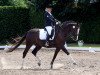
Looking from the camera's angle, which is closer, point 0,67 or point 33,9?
point 0,67

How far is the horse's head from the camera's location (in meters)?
17.0

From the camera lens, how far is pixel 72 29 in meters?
17.1

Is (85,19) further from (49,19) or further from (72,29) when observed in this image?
(49,19)

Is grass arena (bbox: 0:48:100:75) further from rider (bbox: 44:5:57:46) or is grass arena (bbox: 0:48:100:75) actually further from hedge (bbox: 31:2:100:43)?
hedge (bbox: 31:2:100:43)

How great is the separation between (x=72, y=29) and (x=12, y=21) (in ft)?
50.0

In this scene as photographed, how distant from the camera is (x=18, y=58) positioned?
2088 centimetres

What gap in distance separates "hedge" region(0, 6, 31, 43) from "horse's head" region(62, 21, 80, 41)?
1479cm

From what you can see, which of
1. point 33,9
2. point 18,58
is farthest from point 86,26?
point 18,58

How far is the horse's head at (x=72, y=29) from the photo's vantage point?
669 inches

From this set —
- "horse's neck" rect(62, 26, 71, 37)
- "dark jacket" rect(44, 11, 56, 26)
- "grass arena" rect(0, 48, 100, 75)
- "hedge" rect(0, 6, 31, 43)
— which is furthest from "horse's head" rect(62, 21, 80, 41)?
"hedge" rect(0, 6, 31, 43)

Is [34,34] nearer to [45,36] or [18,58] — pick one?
[45,36]

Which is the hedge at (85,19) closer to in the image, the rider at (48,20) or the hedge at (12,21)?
the hedge at (12,21)

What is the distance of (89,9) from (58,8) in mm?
2280

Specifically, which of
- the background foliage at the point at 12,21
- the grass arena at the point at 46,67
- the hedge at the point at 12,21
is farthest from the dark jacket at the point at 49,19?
the hedge at the point at 12,21
